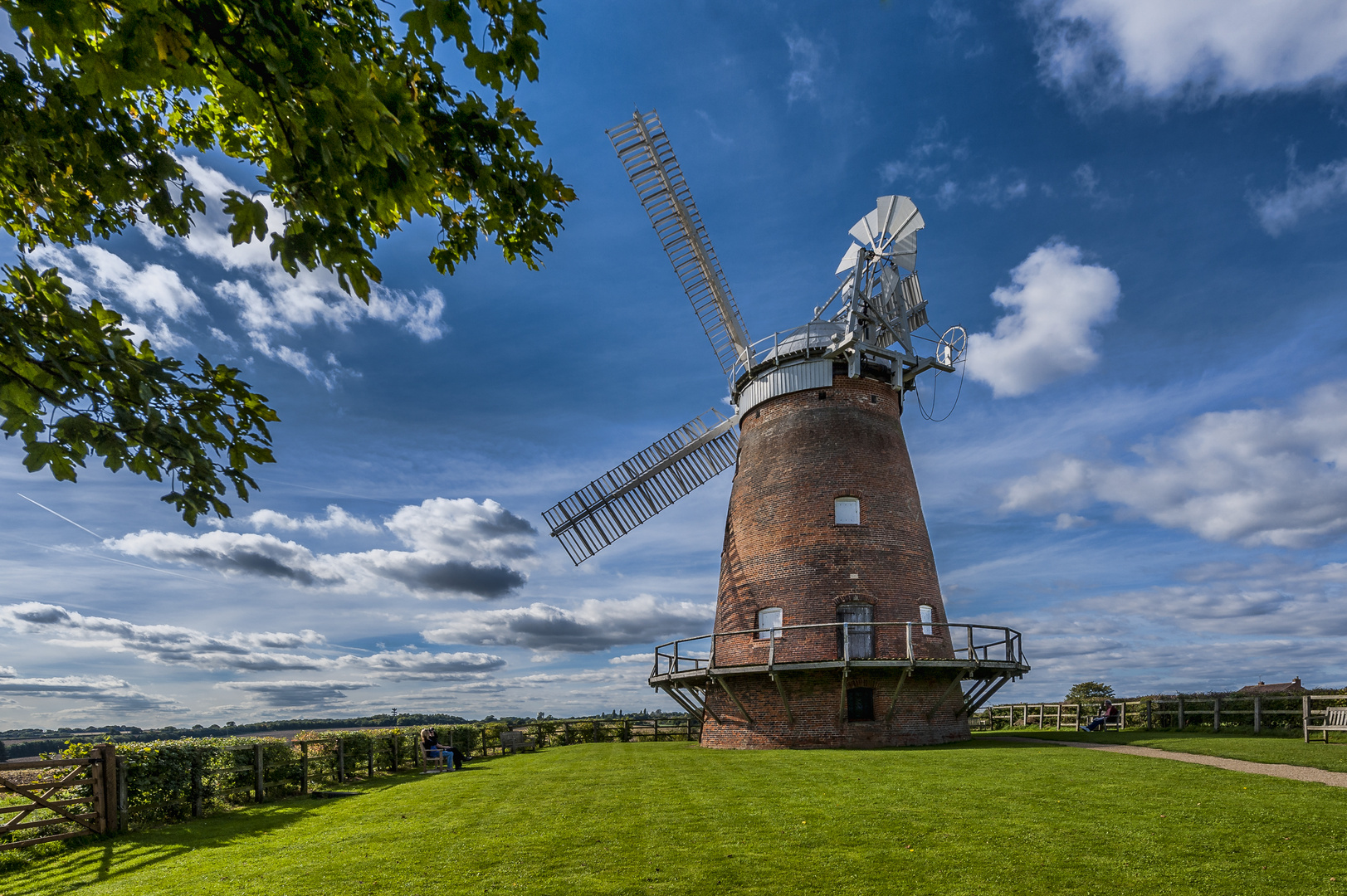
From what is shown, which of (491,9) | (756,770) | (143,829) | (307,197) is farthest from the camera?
(756,770)

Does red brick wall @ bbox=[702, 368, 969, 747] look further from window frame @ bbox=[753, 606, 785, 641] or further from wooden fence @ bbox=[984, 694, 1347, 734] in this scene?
wooden fence @ bbox=[984, 694, 1347, 734]

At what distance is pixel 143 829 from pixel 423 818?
18.3ft

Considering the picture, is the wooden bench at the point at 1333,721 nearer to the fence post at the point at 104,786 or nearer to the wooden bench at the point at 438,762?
the wooden bench at the point at 438,762

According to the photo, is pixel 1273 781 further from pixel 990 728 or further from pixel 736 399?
pixel 990 728

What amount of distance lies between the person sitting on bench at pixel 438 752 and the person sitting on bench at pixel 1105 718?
1871 cm

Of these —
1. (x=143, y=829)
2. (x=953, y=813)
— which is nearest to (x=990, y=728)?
(x=953, y=813)

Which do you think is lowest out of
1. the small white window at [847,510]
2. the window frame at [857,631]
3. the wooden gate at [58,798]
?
the wooden gate at [58,798]

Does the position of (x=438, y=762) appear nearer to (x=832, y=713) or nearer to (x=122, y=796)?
(x=122, y=796)

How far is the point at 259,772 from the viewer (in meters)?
14.2

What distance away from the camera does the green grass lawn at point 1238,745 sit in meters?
12.4

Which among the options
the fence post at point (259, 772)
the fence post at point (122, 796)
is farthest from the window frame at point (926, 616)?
the fence post at point (122, 796)

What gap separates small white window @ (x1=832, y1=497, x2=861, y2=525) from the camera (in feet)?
58.6

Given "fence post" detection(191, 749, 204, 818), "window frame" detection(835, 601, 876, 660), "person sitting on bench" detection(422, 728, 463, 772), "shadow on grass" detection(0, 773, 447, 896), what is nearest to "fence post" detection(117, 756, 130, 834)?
"shadow on grass" detection(0, 773, 447, 896)

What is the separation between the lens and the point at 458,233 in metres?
6.32
